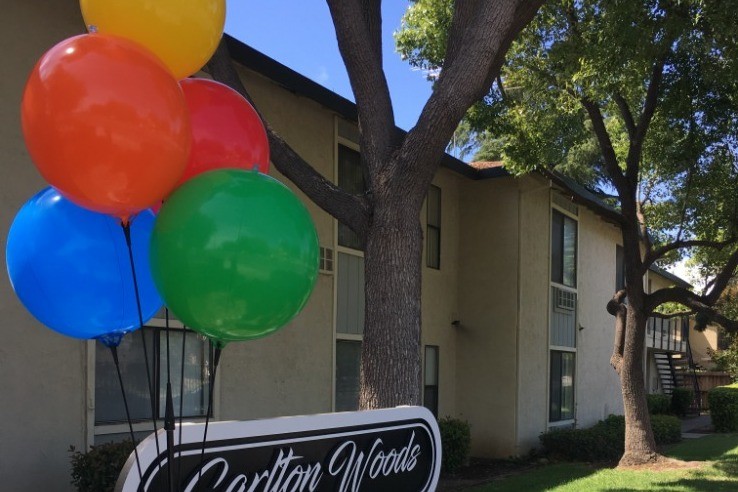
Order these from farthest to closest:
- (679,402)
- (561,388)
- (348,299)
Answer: (679,402) → (561,388) → (348,299)

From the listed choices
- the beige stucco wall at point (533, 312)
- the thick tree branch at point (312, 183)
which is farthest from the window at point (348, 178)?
the thick tree branch at point (312, 183)

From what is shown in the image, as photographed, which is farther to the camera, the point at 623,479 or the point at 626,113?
the point at 626,113

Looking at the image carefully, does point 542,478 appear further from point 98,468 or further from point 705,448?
point 98,468

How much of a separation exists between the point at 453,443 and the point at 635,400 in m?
3.51

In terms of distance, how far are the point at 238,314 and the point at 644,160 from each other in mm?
12518

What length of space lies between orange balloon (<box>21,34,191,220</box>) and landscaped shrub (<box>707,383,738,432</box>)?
760 inches

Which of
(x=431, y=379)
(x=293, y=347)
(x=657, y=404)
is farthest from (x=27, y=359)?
(x=657, y=404)

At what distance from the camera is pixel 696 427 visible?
20453mm

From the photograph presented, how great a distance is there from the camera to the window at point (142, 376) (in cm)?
723

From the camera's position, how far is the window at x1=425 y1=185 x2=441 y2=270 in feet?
44.2

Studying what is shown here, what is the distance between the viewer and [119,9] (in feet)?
9.45

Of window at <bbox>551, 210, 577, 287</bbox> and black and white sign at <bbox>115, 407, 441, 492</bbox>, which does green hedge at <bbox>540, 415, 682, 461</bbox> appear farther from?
black and white sign at <bbox>115, 407, 441, 492</bbox>

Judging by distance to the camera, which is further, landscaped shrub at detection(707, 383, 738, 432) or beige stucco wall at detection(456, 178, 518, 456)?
landscaped shrub at detection(707, 383, 738, 432)

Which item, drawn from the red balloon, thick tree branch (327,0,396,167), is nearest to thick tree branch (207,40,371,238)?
thick tree branch (327,0,396,167)
